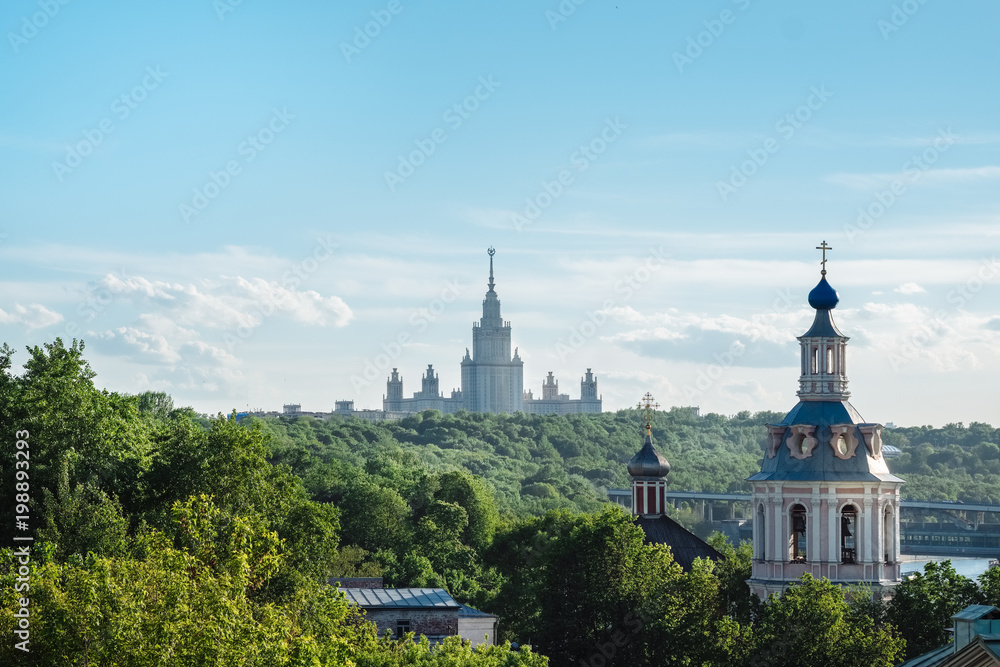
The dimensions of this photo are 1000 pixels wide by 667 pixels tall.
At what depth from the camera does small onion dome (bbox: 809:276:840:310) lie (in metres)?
57.8

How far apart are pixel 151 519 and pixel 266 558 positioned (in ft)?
35.6

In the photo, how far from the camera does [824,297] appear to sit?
5775cm

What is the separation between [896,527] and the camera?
55.9 metres

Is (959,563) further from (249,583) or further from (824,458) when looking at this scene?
(249,583)

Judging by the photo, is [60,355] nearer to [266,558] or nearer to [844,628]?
[266,558]

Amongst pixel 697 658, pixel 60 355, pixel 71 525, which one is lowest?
pixel 697 658

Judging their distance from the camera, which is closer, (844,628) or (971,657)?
(971,657)

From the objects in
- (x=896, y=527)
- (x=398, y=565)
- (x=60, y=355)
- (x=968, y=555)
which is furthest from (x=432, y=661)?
(x=968, y=555)

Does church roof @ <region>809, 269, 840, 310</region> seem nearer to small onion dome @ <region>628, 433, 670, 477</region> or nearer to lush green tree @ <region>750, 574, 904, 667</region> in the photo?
lush green tree @ <region>750, 574, 904, 667</region>

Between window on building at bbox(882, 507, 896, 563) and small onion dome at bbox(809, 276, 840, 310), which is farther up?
small onion dome at bbox(809, 276, 840, 310)

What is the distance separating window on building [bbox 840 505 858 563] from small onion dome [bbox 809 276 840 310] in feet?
23.6

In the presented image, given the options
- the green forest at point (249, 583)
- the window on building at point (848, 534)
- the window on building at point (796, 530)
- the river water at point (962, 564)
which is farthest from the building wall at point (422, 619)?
the river water at point (962, 564)

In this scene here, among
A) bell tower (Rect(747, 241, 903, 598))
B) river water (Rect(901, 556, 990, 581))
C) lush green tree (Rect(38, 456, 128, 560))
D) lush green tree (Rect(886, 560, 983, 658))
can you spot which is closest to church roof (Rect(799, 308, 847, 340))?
bell tower (Rect(747, 241, 903, 598))

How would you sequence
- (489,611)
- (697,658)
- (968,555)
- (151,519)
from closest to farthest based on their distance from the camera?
(151,519) → (697,658) → (489,611) → (968,555)
